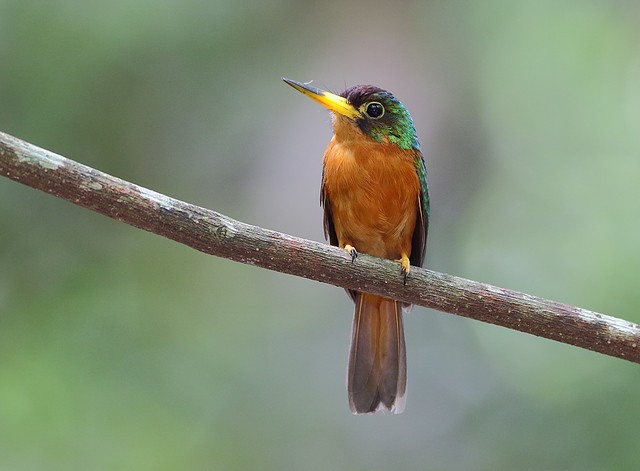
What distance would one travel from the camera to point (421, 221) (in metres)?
3.30

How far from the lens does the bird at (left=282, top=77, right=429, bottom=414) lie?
315 centimetres

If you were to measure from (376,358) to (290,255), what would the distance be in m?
1.13

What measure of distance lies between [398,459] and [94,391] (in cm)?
143

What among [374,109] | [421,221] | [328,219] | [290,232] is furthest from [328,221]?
[290,232]

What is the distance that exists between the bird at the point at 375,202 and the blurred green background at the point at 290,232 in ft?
2.06

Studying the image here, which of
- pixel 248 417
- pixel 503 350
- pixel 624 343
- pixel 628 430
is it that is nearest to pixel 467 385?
pixel 503 350

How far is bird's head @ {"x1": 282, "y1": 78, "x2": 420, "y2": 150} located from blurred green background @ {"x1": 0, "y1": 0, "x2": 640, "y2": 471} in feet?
2.87

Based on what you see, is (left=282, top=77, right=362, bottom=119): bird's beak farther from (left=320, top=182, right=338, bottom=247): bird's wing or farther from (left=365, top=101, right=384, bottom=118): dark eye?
(left=320, top=182, right=338, bottom=247): bird's wing

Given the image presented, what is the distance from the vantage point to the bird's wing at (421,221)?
3.27 meters

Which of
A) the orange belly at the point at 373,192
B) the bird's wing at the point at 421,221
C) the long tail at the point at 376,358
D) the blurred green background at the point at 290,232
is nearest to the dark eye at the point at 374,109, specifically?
the orange belly at the point at 373,192

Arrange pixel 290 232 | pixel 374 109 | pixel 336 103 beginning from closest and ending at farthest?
1. pixel 336 103
2. pixel 374 109
3. pixel 290 232

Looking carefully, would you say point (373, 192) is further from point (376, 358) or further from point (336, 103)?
point (376, 358)

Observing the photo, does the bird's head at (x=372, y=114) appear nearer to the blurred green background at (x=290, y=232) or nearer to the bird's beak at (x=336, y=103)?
the bird's beak at (x=336, y=103)

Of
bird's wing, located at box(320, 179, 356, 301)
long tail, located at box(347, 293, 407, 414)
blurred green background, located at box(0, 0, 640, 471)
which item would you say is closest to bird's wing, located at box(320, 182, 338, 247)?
bird's wing, located at box(320, 179, 356, 301)
